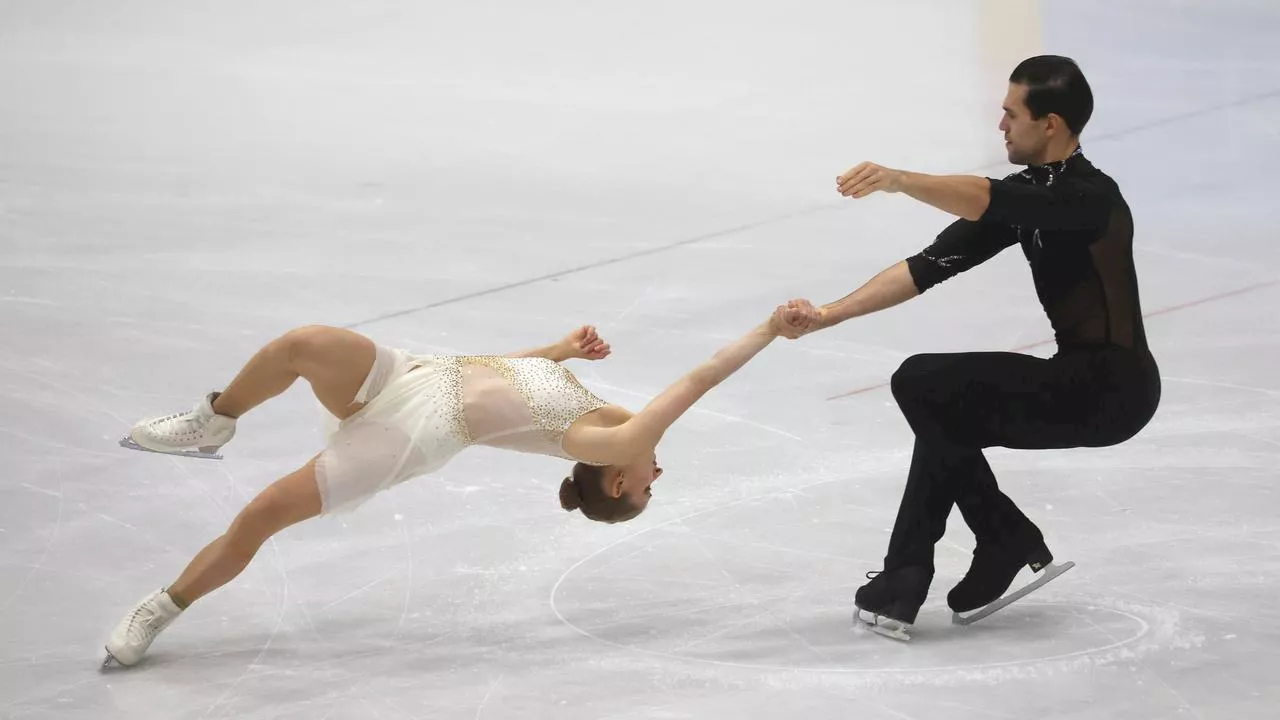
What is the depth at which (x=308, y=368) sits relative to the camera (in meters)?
4.34

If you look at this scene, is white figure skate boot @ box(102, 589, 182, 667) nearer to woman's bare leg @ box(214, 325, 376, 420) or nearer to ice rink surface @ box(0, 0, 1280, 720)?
ice rink surface @ box(0, 0, 1280, 720)

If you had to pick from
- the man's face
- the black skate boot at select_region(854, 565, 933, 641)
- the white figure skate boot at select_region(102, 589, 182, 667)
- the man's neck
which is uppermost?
the man's face

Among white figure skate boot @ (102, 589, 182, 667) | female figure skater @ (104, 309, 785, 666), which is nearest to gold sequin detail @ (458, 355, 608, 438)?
female figure skater @ (104, 309, 785, 666)

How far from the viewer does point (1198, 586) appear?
4609 millimetres

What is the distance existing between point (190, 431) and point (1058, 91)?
240 cm

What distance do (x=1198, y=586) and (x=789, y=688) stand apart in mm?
1270

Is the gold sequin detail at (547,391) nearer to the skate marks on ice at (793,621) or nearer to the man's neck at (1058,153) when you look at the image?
the skate marks on ice at (793,621)

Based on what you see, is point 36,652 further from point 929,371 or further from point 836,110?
point 836,110

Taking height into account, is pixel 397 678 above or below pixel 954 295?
below

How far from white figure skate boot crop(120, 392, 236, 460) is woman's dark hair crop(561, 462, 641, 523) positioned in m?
0.91

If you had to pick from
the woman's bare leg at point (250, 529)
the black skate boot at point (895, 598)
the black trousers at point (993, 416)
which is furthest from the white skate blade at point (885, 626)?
the woman's bare leg at point (250, 529)

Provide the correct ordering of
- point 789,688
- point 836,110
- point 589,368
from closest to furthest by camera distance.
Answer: point 789,688 → point 589,368 → point 836,110

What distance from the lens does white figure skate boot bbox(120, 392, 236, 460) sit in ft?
14.5

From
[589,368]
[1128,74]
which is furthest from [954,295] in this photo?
[1128,74]
